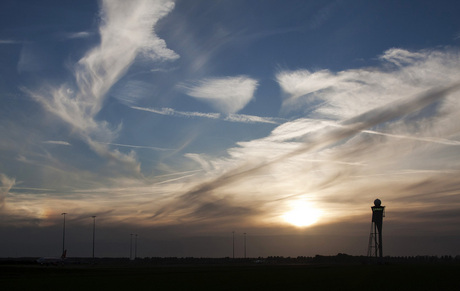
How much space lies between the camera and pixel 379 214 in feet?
560
